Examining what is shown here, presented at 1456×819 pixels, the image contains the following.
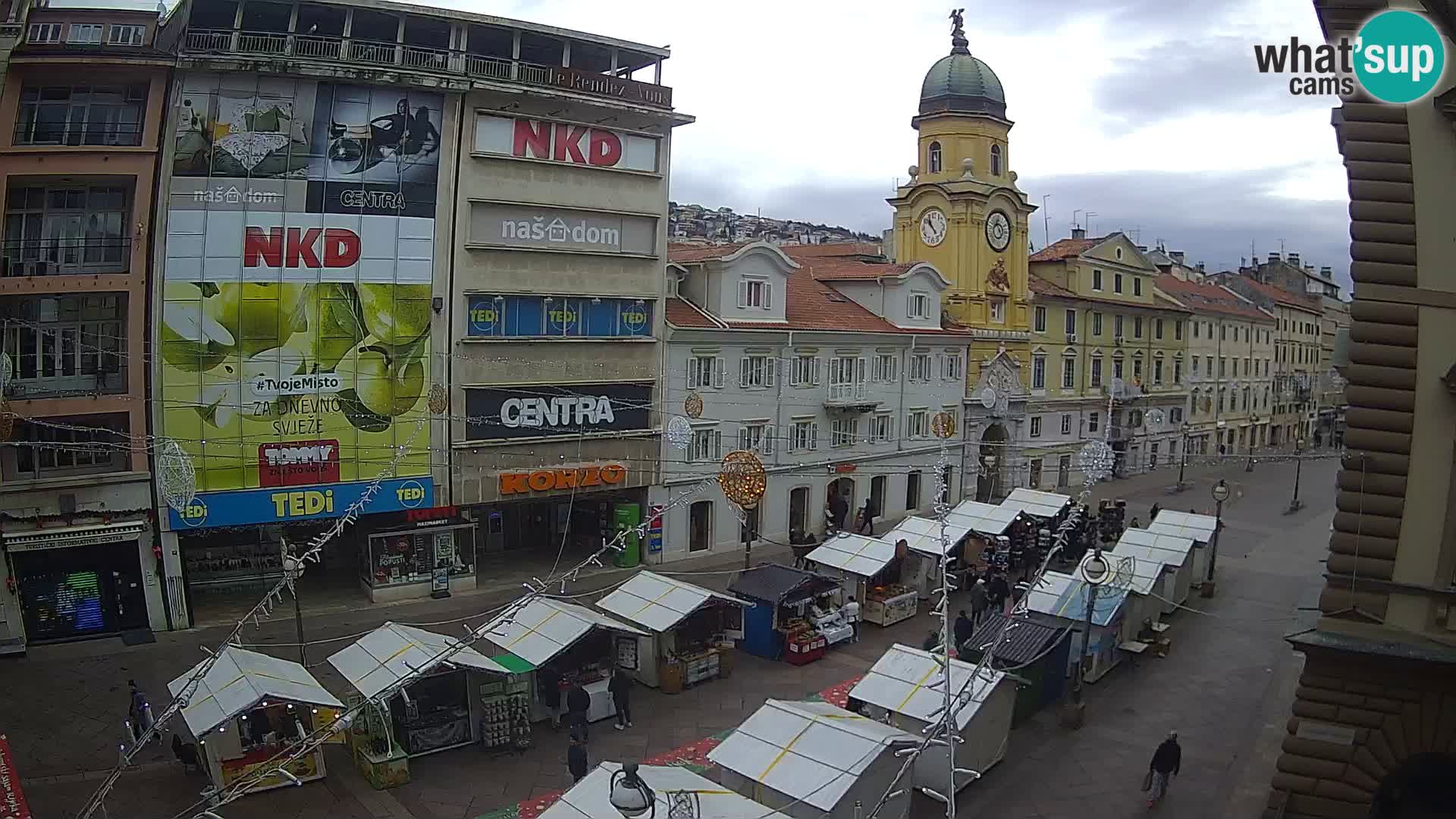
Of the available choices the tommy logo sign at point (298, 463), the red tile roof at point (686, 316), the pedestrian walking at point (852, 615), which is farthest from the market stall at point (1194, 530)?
the tommy logo sign at point (298, 463)

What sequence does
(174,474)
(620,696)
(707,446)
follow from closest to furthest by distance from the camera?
(620,696) → (174,474) → (707,446)

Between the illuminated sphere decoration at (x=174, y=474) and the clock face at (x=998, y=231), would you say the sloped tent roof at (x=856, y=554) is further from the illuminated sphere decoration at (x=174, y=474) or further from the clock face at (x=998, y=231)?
the clock face at (x=998, y=231)

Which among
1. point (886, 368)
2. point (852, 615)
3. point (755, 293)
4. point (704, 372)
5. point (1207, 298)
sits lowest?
point (852, 615)

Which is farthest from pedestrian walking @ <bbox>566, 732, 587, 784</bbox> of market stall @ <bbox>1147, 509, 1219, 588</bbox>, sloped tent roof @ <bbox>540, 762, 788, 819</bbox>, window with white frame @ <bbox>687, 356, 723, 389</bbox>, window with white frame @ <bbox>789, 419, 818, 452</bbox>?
window with white frame @ <bbox>789, 419, 818, 452</bbox>

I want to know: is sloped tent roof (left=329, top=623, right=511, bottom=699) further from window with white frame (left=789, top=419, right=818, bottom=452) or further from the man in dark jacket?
window with white frame (left=789, top=419, right=818, bottom=452)

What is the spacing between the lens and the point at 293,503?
87.2 ft

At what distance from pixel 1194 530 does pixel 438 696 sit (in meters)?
21.9

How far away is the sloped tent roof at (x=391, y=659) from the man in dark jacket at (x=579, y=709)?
1385mm

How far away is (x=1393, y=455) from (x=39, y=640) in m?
28.2

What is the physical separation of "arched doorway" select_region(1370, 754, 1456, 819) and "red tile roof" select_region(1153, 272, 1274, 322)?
47.8 metres

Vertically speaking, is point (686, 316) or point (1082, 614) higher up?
point (686, 316)

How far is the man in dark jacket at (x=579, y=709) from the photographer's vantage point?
60.2ft

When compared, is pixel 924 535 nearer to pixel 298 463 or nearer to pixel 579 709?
pixel 579 709

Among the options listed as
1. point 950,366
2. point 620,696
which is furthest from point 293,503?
point 950,366
